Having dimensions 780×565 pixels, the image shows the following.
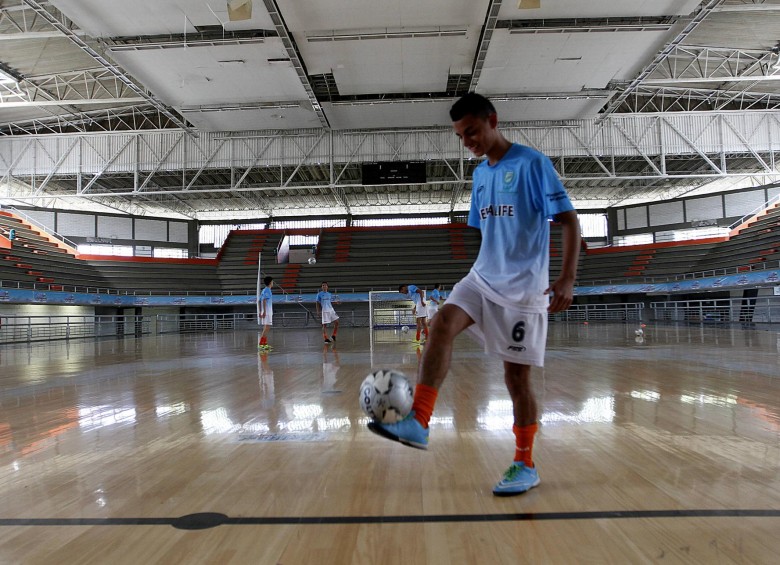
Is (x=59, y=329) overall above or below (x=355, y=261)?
below

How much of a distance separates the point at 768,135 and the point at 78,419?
27.0 meters

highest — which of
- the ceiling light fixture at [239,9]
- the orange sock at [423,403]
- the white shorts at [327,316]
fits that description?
the ceiling light fixture at [239,9]

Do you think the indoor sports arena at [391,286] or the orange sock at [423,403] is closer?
the indoor sports arena at [391,286]

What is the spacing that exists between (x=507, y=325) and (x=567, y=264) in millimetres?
329

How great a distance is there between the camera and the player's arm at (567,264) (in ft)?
6.72

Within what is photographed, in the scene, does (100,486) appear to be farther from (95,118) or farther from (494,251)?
(95,118)

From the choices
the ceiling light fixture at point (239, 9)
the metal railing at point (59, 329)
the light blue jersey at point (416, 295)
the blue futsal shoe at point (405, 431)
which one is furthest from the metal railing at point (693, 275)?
the metal railing at point (59, 329)

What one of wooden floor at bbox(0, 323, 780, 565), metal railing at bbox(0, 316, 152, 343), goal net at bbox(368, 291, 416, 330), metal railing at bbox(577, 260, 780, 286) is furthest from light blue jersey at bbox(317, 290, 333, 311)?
metal railing at bbox(577, 260, 780, 286)

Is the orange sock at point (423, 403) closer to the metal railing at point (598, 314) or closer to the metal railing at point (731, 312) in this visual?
the metal railing at point (731, 312)

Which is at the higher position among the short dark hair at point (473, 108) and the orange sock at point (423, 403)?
the short dark hair at point (473, 108)

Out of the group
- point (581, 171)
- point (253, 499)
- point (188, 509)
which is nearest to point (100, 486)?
point (188, 509)

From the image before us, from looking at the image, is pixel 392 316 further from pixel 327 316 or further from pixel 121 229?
pixel 121 229

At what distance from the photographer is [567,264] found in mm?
2059

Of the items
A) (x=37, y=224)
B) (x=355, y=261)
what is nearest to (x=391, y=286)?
(x=355, y=261)
